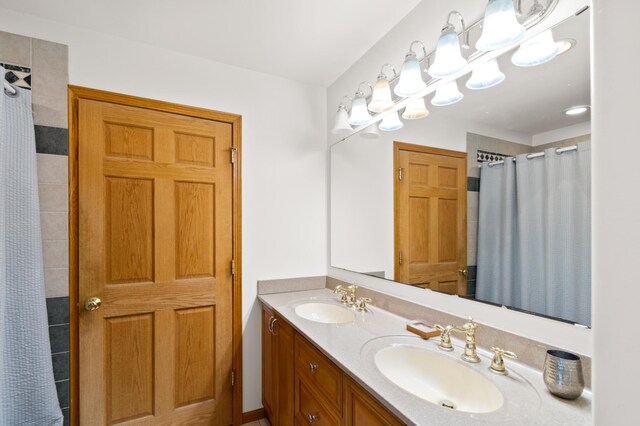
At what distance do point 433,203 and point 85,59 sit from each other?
2.02 m

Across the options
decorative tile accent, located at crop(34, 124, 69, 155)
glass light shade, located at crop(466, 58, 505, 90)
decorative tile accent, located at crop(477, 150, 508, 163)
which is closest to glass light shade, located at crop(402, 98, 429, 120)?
glass light shade, located at crop(466, 58, 505, 90)

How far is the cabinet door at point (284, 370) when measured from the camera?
154 cm

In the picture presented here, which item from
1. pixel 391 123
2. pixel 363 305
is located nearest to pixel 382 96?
pixel 391 123

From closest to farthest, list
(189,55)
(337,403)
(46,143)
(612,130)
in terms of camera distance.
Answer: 1. (612,130)
2. (337,403)
3. (46,143)
4. (189,55)

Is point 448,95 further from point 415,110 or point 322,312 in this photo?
point 322,312

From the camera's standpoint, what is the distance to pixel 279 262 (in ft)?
6.97

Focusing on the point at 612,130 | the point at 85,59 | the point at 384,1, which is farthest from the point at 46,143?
the point at 612,130

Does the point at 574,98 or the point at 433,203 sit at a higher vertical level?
the point at 574,98

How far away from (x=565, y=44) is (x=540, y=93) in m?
0.15

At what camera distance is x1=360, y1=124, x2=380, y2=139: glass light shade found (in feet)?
5.94

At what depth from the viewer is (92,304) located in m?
1.61

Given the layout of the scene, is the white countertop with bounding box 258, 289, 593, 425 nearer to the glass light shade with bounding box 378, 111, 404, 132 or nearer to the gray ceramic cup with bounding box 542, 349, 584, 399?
the gray ceramic cup with bounding box 542, 349, 584, 399

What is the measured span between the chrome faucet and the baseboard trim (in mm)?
1470

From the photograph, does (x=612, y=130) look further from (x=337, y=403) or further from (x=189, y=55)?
(x=189, y=55)
